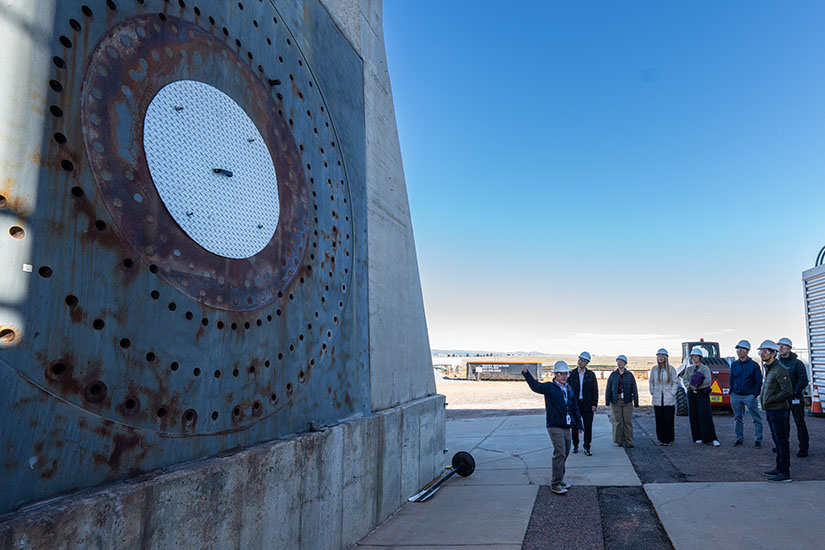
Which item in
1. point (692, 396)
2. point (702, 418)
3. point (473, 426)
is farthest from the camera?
point (473, 426)

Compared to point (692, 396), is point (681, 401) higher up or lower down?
lower down

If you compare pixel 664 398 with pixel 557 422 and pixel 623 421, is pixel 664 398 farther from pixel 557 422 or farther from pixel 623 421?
pixel 557 422

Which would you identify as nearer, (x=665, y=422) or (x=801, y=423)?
(x=801, y=423)

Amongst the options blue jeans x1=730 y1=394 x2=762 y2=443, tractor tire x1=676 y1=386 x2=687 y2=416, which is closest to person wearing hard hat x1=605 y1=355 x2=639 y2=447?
blue jeans x1=730 y1=394 x2=762 y2=443

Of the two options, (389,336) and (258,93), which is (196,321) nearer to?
(258,93)

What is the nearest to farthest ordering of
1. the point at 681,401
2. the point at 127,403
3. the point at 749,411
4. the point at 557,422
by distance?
the point at 127,403 < the point at 557,422 < the point at 749,411 < the point at 681,401

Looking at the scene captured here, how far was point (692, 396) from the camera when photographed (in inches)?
353

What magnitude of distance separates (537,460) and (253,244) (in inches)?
244

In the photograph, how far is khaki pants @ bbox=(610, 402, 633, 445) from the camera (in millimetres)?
8836

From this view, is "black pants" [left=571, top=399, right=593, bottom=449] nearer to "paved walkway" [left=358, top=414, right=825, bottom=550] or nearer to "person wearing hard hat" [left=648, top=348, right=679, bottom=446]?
"paved walkway" [left=358, top=414, right=825, bottom=550]

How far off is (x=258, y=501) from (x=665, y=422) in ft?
25.4

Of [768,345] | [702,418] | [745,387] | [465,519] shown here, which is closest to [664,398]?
[702,418]

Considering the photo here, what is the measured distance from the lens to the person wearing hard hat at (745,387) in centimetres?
809

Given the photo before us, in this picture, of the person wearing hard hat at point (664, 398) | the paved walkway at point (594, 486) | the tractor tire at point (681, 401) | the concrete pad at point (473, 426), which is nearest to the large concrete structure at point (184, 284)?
the paved walkway at point (594, 486)
